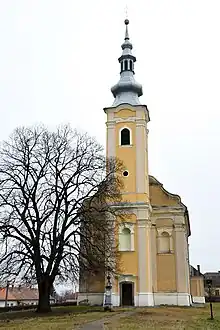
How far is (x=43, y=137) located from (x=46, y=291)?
9467mm

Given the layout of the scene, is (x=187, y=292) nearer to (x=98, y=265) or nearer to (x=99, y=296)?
(x=99, y=296)

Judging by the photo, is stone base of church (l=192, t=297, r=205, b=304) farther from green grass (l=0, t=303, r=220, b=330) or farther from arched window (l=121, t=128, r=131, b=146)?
green grass (l=0, t=303, r=220, b=330)

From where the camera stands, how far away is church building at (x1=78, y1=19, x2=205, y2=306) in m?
36.1

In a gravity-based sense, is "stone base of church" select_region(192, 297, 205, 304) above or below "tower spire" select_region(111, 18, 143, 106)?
below

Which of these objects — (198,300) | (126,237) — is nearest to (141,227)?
(126,237)

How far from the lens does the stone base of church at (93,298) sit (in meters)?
37.2

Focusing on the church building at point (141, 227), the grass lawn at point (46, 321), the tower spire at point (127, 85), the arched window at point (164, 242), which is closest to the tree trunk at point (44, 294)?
the grass lawn at point (46, 321)

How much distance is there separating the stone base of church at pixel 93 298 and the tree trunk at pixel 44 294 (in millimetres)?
10030

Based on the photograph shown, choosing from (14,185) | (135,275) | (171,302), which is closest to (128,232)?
(135,275)

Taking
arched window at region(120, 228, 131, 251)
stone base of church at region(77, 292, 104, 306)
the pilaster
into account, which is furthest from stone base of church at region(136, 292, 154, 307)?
the pilaster

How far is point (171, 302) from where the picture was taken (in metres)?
37.7

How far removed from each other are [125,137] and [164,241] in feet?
31.1

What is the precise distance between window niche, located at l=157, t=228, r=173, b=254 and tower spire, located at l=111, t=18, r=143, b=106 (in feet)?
37.1

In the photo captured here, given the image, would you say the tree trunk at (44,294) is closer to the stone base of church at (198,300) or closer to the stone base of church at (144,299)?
the stone base of church at (144,299)
